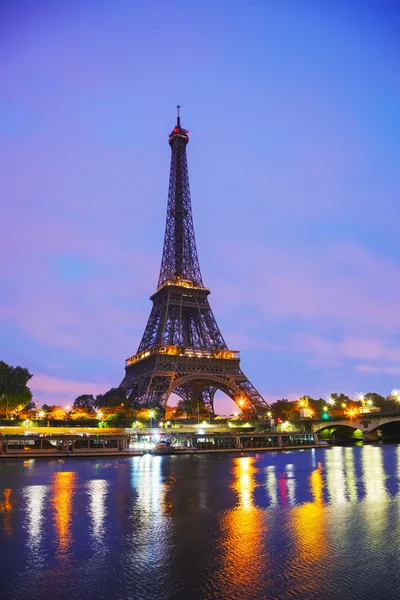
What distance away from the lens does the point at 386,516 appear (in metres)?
21.4

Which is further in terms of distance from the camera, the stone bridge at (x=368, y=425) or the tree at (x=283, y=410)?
the tree at (x=283, y=410)

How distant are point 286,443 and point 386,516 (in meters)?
69.2

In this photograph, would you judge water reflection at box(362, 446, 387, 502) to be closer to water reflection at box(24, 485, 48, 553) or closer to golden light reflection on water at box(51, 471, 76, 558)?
golden light reflection on water at box(51, 471, 76, 558)

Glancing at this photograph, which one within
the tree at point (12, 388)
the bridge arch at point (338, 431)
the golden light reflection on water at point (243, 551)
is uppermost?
the tree at point (12, 388)

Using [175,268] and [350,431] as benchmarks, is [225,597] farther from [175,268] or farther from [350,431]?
[350,431]

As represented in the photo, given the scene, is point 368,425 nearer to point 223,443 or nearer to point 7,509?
point 223,443

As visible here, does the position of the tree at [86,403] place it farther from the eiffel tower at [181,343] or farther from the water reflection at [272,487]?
the water reflection at [272,487]

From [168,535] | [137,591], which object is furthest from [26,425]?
[137,591]

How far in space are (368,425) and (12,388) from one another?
2766 inches

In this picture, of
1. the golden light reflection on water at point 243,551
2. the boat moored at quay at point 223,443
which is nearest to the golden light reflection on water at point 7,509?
the golden light reflection on water at point 243,551

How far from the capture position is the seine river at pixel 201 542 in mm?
12789

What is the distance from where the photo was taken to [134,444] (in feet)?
256

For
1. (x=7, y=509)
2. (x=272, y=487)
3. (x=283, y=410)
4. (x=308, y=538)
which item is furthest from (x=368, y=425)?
(x=308, y=538)

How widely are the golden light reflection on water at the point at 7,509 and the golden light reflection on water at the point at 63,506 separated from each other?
1.86 metres
